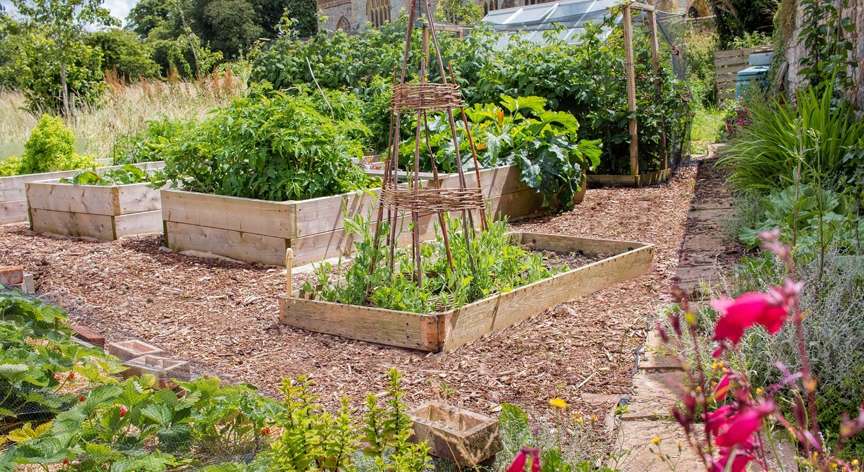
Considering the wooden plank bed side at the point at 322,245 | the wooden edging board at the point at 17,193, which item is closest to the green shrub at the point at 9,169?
the wooden edging board at the point at 17,193

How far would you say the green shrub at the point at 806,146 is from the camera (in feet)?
16.7

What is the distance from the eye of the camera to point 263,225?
18.0 ft

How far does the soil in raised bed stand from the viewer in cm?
332

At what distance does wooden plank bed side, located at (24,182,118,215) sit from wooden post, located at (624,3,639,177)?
516 cm

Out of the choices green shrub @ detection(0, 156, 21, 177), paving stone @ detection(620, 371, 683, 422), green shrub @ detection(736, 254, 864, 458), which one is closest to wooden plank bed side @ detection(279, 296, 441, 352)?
paving stone @ detection(620, 371, 683, 422)

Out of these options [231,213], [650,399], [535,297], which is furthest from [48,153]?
[650,399]

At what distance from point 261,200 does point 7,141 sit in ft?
20.5

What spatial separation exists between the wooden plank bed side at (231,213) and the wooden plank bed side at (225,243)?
34 mm

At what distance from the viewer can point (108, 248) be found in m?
6.13

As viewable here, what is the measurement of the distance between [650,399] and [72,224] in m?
5.27

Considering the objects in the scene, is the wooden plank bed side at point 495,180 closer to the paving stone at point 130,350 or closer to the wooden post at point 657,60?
the wooden post at point 657,60

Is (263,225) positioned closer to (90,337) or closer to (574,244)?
(90,337)

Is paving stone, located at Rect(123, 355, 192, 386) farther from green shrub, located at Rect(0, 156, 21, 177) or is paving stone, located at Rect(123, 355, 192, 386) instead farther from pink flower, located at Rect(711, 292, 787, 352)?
green shrub, located at Rect(0, 156, 21, 177)

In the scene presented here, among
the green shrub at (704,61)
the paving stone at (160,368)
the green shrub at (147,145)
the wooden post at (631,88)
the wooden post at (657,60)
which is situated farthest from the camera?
the green shrub at (704,61)
